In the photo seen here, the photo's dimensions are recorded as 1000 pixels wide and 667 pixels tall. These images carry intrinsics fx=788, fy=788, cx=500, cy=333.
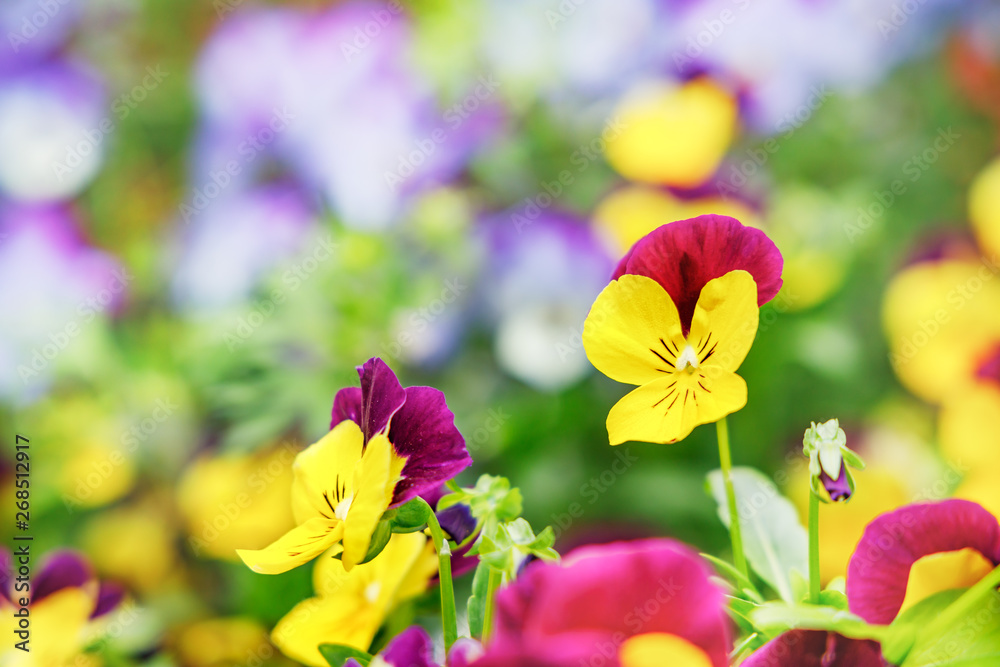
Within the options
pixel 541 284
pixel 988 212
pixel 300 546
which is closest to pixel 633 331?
pixel 300 546

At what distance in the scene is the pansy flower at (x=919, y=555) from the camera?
0.22 metres

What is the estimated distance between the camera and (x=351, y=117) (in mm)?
918

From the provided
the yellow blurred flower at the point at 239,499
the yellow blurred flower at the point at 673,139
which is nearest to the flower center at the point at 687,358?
the yellow blurred flower at the point at 239,499

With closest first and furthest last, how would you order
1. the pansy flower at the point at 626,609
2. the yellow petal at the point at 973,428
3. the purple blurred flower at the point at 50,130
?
the pansy flower at the point at 626,609 < the yellow petal at the point at 973,428 < the purple blurred flower at the point at 50,130

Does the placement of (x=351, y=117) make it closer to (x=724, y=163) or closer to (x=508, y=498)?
(x=724, y=163)

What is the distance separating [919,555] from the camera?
0.72ft

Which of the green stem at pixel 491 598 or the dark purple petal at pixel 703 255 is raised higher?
the dark purple petal at pixel 703 255

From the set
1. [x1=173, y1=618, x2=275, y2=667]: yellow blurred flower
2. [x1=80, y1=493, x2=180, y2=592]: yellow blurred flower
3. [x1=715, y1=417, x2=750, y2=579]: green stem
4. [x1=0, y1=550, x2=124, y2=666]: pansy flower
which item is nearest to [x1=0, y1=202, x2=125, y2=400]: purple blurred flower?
[x1=80, y1=493, x2=180, y2=592]: yellow blurred flower

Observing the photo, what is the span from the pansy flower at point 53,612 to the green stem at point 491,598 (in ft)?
0.68

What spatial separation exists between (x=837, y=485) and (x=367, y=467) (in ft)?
0.43

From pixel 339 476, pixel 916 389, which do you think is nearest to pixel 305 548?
pixel 339 476

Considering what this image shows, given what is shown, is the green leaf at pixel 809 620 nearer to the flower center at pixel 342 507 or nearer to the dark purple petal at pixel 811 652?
the dark purple petal at pixel 811 652

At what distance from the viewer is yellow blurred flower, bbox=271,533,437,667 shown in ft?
0.87

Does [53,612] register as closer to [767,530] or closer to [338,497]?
[338,497]
